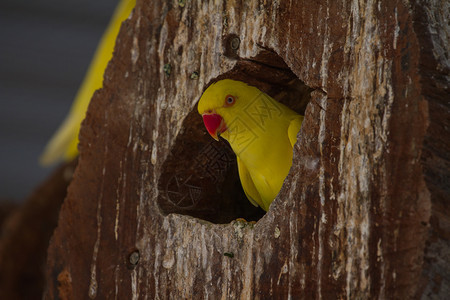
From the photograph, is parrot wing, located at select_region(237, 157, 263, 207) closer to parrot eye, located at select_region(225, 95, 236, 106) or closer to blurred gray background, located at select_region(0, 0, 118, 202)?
parrot eye, located at select_region(225, 95, 236, 106)

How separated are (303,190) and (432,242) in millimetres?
367

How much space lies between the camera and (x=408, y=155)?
130cm

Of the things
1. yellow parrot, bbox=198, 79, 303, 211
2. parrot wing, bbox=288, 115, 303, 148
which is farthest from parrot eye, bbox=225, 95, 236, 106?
parrot wing, bbox=288, 115, 303, 148

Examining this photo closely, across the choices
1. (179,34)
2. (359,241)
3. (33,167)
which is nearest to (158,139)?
(179,34)

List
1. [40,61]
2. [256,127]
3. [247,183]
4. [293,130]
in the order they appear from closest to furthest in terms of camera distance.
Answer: [293,130]
[256,127]
[247,183]
[40,61]

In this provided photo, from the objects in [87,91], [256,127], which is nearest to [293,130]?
[256,127]

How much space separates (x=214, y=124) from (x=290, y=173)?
1.21ft

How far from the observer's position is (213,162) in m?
2.07

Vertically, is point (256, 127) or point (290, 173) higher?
point (256, 127)

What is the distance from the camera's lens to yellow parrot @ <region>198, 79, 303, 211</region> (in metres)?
1.80

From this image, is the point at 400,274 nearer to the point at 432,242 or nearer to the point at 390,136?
the point at 432,242

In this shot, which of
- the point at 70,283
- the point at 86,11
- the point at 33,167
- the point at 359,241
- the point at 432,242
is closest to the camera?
the point at 432,242

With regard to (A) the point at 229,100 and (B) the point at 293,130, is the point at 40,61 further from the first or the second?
(B) the point at 293,130

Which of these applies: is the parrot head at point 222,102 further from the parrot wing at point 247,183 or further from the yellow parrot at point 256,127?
the parrot wing at point 247,183
